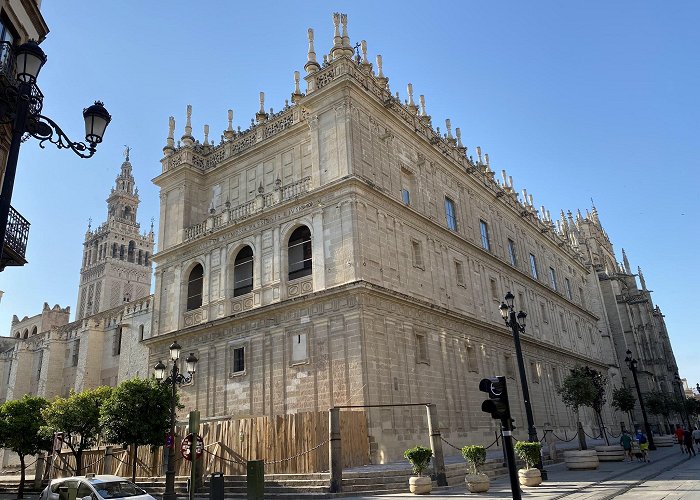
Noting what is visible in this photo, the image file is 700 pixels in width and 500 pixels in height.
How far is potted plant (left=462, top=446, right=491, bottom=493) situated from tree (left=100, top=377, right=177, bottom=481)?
35.9 ft

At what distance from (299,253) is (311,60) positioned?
362 inches

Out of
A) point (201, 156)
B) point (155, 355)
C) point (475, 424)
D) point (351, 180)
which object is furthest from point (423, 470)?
point (201, 156)

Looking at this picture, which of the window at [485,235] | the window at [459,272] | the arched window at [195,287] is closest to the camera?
the arched window at [195,287]

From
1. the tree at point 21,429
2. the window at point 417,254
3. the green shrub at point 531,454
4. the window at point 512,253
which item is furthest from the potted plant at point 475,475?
the window at point 512,253

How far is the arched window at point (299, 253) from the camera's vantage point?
22.6 m

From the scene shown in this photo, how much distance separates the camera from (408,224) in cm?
2422

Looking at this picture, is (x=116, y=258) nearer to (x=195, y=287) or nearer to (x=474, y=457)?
(x=195, y=287)

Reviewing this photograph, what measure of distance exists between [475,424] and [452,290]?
6219 mm

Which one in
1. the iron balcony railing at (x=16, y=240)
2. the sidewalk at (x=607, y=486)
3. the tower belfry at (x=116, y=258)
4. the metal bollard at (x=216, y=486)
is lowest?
the sidewalk at (x=607, y=486)

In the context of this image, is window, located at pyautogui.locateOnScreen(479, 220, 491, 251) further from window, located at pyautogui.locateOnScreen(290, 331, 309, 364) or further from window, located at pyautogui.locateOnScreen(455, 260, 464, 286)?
window, located at pyautogui.locateOnScreen(290, 331, 309, 364)

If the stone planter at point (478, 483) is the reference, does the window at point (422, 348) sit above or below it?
above

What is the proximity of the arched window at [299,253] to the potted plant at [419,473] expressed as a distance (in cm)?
985

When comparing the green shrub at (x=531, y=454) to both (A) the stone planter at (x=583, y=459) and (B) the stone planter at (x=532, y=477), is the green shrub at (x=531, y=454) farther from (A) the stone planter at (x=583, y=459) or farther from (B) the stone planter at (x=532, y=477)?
(A) the stone planter at (x=583, y=459)

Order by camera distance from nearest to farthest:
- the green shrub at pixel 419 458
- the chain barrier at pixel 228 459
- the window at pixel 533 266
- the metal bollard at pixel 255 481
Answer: the metal bollard at pixel 255 481 → the green shrub at pixel 419 458 → the chain barrier at pixel 228 459 → the window at pixel 533 266
